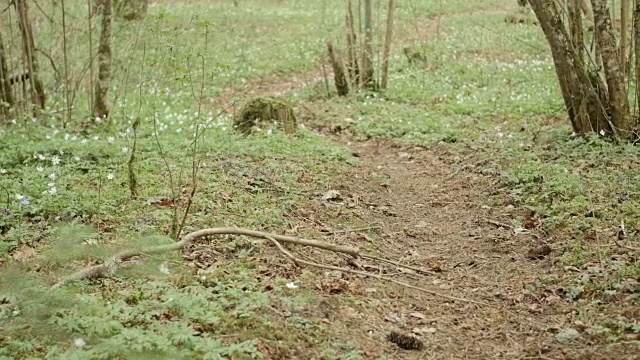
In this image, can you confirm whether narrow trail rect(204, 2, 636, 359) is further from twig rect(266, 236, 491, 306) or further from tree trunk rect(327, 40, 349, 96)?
tree trunk rect(327, 40, 349, 96)

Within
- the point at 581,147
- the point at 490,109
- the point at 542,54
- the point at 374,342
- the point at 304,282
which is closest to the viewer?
the point at 374,342

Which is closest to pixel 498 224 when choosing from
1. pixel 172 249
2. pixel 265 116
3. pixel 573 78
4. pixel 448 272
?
pixel 448 272

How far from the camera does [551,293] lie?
5199mm

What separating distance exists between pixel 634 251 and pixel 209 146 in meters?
5.67

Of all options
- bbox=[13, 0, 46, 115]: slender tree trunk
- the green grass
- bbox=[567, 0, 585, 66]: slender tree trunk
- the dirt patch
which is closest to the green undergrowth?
the green grass

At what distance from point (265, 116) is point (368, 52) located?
167 inches

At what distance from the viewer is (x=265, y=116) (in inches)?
423

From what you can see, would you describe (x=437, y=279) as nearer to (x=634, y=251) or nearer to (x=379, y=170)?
(x=634, y=251)

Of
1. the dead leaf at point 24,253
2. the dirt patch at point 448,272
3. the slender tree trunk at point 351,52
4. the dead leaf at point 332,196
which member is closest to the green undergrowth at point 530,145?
the dirt patch at point 448,272

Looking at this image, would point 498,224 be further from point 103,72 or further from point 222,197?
point 103,72

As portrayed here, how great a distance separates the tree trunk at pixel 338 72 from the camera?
13.6m

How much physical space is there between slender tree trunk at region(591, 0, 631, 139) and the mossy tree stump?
4684mm

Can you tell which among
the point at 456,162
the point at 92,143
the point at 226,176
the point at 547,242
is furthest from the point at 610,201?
the point at 92,143

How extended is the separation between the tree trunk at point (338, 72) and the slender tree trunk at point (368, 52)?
41cm
